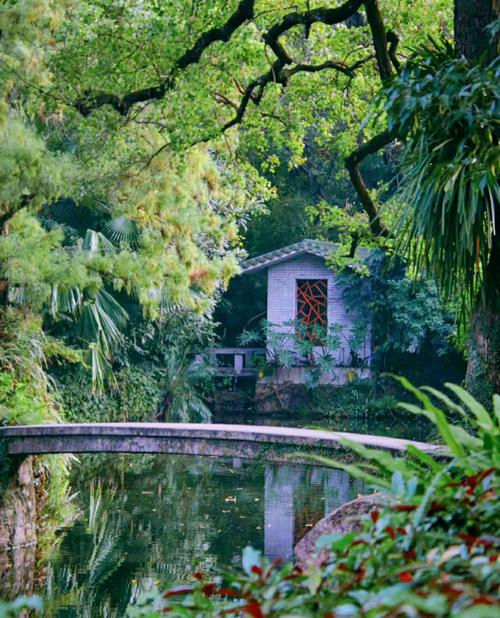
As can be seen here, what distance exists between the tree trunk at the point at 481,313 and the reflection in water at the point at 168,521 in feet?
8.94

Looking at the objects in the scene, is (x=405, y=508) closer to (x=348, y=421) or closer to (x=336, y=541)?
(x=336, y=541)

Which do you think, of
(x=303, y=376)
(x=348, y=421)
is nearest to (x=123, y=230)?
(x=348, y=421)

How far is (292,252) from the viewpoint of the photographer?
84.3 feet

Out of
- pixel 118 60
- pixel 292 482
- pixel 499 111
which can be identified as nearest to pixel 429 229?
pixel 499 111

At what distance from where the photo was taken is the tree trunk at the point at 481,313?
21.6 feet

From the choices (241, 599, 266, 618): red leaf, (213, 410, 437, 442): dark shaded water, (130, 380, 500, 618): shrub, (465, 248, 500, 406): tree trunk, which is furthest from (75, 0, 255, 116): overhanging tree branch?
(213, 410, 437, 442): dark shaded water

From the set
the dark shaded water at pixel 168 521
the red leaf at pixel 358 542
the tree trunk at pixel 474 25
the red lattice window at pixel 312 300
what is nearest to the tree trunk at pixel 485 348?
the tree trunk at pixel 474 25

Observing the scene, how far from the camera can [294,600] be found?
2.11 metres

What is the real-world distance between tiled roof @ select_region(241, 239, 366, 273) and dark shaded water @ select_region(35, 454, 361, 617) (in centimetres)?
825

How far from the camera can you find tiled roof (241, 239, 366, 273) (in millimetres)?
25250

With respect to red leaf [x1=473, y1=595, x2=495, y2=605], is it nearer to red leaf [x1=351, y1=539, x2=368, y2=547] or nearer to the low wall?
red leaf [x1=351, y1=539, x2=368, y2=547]

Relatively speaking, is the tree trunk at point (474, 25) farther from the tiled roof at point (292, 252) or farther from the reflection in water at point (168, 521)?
the tiled roof at point (292, 252)

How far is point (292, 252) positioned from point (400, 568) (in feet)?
77.8

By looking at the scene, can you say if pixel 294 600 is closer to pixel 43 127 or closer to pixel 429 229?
pixel 429 229
